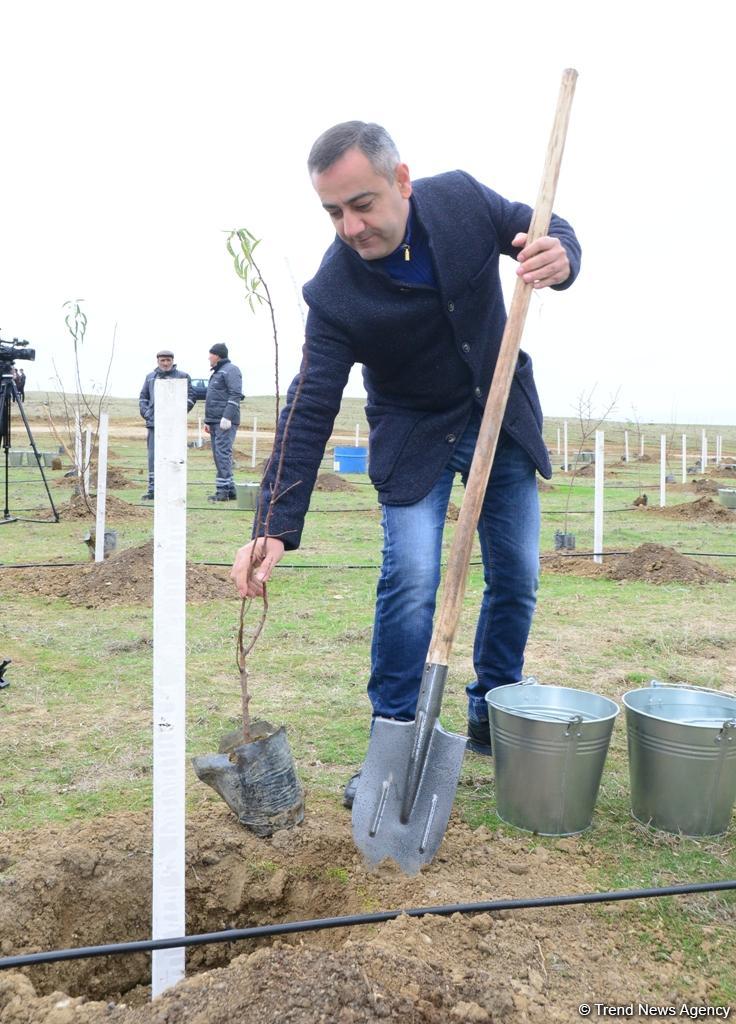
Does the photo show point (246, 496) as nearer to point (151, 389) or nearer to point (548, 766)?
point (151, 389)

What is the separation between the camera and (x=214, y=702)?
3.69 m

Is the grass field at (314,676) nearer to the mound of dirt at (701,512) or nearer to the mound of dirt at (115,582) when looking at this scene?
the mound of dirt at (115,582)

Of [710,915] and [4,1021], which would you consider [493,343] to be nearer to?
[710,915]

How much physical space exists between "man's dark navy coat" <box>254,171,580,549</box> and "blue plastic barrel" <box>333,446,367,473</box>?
52.3 ft

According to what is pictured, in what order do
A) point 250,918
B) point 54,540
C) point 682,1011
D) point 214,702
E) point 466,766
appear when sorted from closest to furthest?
point 682,1011, point 250,918, point 466,766, point 214,702, point 54,540

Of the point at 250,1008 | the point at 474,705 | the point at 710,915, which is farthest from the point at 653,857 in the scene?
the point at 250,1008

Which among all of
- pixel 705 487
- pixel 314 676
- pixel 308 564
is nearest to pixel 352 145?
pixel 314 676

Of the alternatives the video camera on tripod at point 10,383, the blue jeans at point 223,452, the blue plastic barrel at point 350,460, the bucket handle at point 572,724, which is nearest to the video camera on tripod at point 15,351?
the video camera on tripod at point 10,383

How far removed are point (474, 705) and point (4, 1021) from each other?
181 centimetres

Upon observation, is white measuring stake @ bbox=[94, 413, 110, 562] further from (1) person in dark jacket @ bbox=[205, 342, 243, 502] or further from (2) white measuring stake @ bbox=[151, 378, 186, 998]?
(2) white measuring stake @ bbox=[151, 378, 186, 998]

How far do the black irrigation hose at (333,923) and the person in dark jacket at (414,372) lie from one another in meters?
0.73

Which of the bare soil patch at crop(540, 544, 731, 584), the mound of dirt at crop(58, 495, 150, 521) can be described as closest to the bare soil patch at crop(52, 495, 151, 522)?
the mound of dirt at crop(58, 495, 150, 521)

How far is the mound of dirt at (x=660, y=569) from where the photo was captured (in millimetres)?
6848

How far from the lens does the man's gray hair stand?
2201mm
